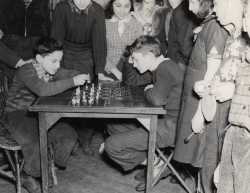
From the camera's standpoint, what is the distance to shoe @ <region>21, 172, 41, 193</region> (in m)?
3.95

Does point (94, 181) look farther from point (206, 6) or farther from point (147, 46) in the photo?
point (206, 6)

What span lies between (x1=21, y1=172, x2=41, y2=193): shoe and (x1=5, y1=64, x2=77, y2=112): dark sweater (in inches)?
25.9

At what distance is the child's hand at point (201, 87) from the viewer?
3043 millimetres

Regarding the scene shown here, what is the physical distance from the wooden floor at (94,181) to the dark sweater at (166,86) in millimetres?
1048

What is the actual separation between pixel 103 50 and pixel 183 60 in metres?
0.93

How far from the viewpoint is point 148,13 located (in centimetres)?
493

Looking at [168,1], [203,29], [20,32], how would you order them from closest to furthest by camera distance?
[203,29] < [168,1] < [20,32]

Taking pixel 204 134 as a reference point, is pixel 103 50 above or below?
above

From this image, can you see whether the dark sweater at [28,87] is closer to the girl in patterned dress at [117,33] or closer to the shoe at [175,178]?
the girl in patterned dress at [117,33]

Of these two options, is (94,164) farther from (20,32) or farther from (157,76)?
(20,32)

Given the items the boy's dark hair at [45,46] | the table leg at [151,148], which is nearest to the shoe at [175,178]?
the table leg at [151,148]

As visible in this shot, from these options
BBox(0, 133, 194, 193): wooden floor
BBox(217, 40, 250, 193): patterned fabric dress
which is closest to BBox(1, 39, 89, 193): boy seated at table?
BBox(0, 133, 194, 193): wooden floor

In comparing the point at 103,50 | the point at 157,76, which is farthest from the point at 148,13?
the point at 157,76

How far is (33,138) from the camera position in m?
3.80
